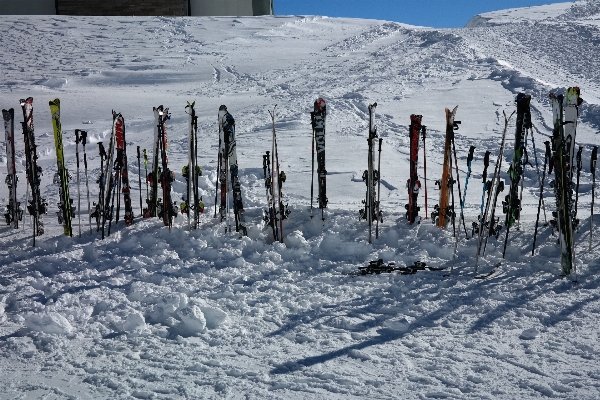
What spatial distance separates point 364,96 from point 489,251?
7.74 metres

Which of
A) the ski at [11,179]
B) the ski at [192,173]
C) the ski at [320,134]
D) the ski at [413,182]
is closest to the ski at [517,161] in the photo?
the ski at [413,182]

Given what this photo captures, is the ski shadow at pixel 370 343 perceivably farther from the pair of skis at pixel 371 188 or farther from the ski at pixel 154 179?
the ski at pixel 154 179

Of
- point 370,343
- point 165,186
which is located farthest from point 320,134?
point 370,343

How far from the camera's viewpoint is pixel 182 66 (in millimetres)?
15430

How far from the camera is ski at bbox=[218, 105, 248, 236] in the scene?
5.95 m

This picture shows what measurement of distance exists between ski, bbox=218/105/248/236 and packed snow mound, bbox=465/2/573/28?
16739mm

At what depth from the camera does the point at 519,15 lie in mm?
21625

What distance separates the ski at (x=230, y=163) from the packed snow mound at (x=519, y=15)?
16739 millimetres

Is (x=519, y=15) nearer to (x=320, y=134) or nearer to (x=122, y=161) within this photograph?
(x=320, y=134)

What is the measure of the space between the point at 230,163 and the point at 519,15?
1911 cm

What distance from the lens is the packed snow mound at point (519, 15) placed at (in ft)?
66.9

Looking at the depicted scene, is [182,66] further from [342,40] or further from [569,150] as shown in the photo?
[569,150]

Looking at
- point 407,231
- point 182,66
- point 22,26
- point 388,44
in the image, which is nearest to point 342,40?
point 388,44

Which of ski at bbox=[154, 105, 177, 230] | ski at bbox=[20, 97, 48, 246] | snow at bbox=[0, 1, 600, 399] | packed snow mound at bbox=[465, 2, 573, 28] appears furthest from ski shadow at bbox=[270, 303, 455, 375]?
packed snow mound at bbox=[465, 2, 573, 28]
